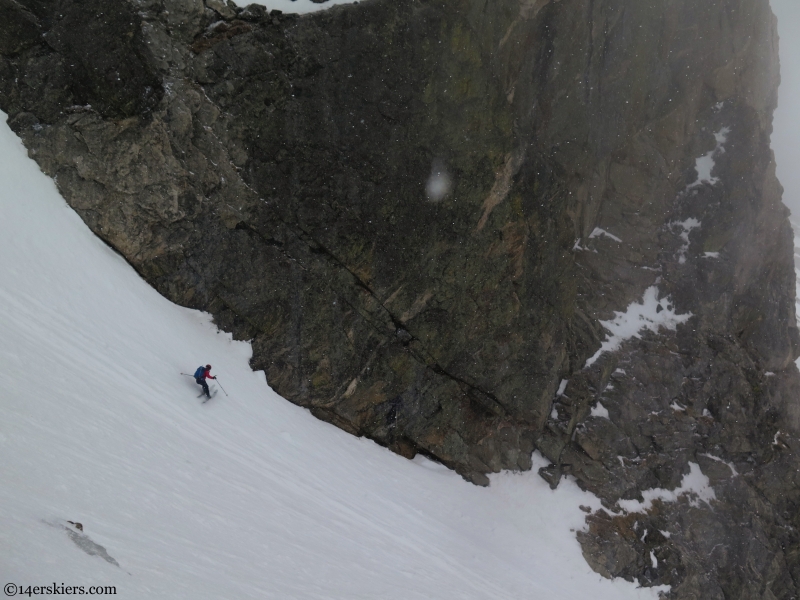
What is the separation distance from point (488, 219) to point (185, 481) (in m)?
11.9

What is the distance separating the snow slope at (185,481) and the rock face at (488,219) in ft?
3.08

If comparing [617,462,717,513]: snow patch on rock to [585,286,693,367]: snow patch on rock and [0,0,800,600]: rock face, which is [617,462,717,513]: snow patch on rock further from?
[585,286,693,367]: snow patch on rock

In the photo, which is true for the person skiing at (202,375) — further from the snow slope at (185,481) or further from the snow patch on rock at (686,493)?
the snow patch on rock at (686,493)

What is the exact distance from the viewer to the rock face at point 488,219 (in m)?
13.6

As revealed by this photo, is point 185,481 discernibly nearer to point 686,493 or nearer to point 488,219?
point 488,219

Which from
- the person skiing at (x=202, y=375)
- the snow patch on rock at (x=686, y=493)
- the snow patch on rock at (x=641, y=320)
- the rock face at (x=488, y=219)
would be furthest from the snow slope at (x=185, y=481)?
the snow patch on rock at (x=641, y=320)

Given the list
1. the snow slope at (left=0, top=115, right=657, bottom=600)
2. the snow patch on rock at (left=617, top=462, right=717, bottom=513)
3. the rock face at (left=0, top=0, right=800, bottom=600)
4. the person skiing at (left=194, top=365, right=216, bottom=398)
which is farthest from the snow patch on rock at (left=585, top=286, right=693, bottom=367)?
the person skiing at (left=194, top=365, right=216, bottom=398)

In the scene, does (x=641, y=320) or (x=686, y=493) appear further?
(x=641, y=320)

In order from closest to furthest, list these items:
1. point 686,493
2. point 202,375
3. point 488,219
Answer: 1. point 202,375
2. point 488,219
3. point 686,493

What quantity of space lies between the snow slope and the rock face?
3.08 ft

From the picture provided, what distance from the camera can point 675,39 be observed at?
75.0ft

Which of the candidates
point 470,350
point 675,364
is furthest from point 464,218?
point 675,364

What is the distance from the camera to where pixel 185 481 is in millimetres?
9727

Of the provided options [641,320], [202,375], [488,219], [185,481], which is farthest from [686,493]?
[185,481]
